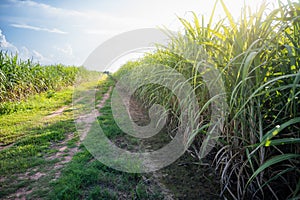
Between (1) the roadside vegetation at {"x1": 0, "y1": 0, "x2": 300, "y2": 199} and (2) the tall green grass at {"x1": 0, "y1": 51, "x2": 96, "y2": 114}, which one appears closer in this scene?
(1) the roadside vegetation at {"x1": 0, "y1": 0, "x2": 300, "y2": 199}

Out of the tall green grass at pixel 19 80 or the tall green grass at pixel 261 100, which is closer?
the tall green grass at pixel 261 100

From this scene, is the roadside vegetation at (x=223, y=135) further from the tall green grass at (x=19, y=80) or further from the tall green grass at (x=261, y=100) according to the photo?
the tall green grass at (x=19, y=80)

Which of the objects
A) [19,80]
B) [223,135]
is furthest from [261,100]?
[19,80]

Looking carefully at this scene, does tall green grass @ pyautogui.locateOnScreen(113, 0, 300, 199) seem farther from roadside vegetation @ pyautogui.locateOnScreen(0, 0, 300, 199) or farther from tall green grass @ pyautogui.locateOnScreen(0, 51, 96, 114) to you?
tall green grass @ pyautogui.locateOnScreen(0, 51, 96, 114)

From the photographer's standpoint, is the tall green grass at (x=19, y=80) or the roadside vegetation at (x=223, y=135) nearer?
the roadside vegetation at (x=223, y=135)

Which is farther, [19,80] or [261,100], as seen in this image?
[19,80]

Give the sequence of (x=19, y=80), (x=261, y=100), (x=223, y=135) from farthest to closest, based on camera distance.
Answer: (x=19, y=80), (x=223, y=135), (x=261, y=100)

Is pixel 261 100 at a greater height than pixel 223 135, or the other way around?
pixel 261 100

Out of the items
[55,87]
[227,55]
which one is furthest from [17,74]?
[227,55]

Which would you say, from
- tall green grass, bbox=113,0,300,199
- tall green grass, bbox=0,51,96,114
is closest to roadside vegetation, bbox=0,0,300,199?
tall green grass, bbox=113,0,300,199

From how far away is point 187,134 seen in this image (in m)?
1.83

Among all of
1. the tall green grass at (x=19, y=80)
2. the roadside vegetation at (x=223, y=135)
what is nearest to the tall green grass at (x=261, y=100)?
the roadside vegetation at (x=223, y=135)

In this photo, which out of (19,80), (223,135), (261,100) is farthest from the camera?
(19,80)

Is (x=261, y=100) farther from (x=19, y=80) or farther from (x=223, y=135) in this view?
(x=19, y=80)
